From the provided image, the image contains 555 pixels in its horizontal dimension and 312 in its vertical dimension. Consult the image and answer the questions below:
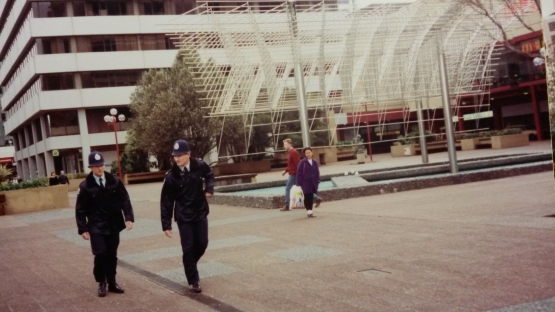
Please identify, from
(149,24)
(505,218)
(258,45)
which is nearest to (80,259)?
(505,218)

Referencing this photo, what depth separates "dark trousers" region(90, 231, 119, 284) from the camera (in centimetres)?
740

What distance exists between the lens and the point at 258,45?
19.2 meters

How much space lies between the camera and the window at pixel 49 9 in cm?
5294

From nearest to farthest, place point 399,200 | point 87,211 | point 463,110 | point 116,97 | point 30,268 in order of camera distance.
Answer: point 87,211 → point 30,268 → point 399,200 → point 463,110 → point 116,97

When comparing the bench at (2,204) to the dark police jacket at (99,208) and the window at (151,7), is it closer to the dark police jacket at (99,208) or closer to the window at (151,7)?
the dark police jacket at (99,208)

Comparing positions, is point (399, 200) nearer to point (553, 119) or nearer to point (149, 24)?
point (553, 119)

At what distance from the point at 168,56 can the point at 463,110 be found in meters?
25.8

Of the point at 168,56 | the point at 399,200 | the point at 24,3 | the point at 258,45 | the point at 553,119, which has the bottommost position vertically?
the point at 399,200

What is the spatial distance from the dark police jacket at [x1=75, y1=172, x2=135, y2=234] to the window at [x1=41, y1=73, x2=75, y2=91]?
160 feet

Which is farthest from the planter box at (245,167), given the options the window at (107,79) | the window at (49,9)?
the window at (49,9)

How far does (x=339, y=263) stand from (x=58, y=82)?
50513 millimetres

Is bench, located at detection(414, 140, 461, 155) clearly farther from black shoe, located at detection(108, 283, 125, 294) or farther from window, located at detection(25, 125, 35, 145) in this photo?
window, located at detection(25, 125, 35, 145)

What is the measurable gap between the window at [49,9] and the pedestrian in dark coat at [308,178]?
4621 cm

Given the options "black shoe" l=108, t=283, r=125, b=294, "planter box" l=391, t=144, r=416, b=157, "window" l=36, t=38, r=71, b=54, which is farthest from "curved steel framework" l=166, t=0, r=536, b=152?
"window" l=36, t=38, r=71, b=54
